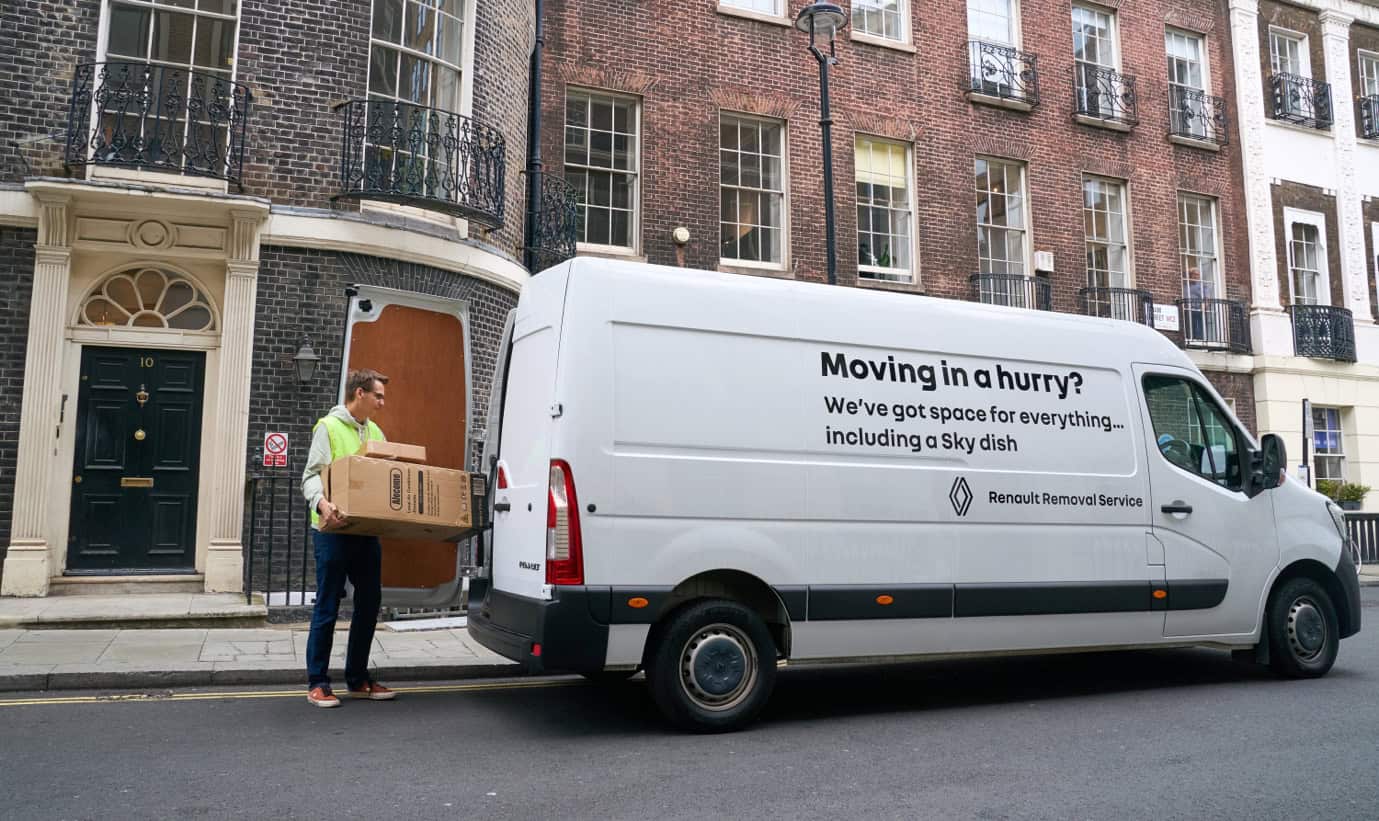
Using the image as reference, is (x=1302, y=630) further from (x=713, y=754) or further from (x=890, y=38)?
(x=890, y=38)

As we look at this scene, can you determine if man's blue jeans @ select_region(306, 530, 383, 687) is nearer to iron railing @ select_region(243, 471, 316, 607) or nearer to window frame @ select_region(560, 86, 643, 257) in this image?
iron railing @ select_region(243, 471, 316, 607)

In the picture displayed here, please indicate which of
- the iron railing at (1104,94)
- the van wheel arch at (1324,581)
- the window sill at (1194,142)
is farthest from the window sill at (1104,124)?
the van wheel arch at (1324,581)

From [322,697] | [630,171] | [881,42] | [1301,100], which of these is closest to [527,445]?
[322,697]

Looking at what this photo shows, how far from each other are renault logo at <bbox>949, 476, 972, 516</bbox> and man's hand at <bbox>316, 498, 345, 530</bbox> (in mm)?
3646

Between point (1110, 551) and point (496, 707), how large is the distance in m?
4.11

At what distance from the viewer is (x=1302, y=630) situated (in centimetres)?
722

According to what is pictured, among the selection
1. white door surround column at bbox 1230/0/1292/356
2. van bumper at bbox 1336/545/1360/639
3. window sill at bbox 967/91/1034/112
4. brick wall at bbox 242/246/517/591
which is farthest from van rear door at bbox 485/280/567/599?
white door surround column at bbox 1230/0/1292/356

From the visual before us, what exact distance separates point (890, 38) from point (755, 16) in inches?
94.8

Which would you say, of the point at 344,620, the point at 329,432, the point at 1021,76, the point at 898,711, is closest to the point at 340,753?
the point at 329,432

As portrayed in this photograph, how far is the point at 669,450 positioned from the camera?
5.48m

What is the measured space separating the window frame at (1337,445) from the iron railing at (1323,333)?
97 centimetres

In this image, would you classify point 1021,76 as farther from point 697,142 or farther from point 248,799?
point 248,799

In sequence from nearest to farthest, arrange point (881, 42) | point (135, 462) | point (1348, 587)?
point (1348, 587) < point (135, 462) < point (881, 42)

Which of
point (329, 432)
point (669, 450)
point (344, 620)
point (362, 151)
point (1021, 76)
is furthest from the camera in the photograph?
point (1021, 76)
